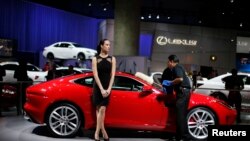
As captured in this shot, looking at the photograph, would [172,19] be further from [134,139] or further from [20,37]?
[134,139]

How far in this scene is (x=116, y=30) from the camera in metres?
18.1

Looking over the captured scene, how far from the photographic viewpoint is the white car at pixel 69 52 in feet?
86.9

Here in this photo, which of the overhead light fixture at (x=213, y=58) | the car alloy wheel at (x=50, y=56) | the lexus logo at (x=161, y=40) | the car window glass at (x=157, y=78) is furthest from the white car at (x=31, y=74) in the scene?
the overhead light fixture at (x=213, y=58)

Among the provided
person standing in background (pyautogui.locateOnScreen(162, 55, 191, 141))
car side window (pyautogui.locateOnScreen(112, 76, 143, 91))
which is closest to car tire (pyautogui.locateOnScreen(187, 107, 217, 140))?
person standing in background (pyautogui.locateOnScreen(162, 55, 191, 141))

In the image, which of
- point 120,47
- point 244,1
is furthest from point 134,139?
point 244,1

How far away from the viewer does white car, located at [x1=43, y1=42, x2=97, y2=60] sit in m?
26.5

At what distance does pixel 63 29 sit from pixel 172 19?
9.69 metres

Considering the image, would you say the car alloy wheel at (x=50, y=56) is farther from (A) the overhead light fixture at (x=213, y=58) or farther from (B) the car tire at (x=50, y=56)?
(A) the overhead light fixture at (x=213, y=58)

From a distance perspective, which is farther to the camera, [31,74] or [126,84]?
[31,74]

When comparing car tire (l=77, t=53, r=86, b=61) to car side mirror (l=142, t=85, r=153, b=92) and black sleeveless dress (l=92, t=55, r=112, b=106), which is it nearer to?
car side mirror (l=142, t=85, r=153, b=92)

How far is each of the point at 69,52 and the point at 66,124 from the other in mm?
18964

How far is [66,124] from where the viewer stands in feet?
26.8

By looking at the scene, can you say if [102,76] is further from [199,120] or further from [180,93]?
[199,120]

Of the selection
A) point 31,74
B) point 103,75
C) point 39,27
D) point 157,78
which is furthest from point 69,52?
point 103,75
